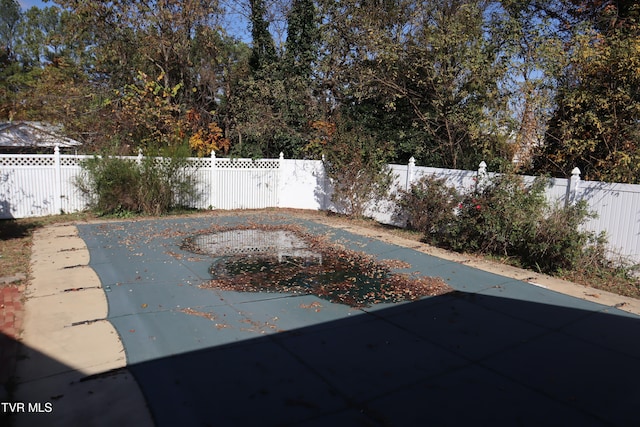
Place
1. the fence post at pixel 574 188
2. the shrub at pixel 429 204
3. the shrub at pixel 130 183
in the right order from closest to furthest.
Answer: the fence post at pixel 574 188, the shrub at pixel 429 204, the shrub at pixel 130 183

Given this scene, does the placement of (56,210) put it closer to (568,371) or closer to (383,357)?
(383,357)

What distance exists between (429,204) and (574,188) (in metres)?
2.99

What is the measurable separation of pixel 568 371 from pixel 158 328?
3869 mm

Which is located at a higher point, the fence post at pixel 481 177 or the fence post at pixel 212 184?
the fence post at pixel 481 177

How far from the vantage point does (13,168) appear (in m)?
10.1

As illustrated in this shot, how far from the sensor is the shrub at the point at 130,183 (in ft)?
34.9

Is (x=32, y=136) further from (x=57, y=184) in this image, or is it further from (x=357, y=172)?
(x=357, y=172)

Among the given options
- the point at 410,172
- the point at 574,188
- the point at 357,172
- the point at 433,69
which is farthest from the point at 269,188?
the point at 574,188

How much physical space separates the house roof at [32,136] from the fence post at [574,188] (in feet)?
51.1

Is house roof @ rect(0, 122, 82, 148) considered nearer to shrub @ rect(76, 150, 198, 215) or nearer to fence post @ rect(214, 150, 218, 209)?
shrub @ rect(76, 150, 198, 215)

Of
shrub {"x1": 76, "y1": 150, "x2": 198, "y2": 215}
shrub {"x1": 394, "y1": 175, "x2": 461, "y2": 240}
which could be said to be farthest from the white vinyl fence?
shrub {"x1": 76, "y1": 150, "x2": 198, "y2": 215}

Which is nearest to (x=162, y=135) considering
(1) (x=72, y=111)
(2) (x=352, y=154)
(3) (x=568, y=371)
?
(1) (x=72, y=111)

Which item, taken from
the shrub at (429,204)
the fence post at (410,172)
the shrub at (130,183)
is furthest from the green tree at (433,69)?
the shrub at (130,183)

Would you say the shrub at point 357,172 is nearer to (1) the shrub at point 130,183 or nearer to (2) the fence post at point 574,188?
(1) the shrub at point 130,183
